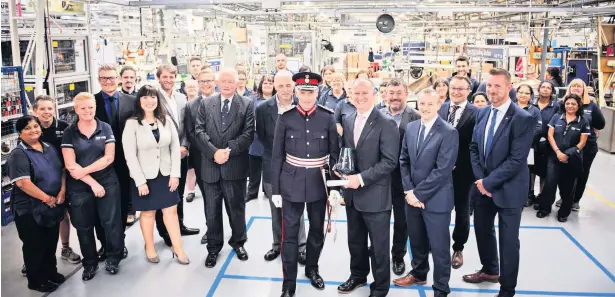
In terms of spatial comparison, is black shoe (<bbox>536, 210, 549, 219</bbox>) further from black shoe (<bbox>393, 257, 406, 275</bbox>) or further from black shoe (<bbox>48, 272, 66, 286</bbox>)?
black shoe (<bbox>48, 272, 66, 286</bbox>)

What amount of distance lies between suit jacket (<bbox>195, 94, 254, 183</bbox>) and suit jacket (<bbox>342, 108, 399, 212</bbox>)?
1.15m

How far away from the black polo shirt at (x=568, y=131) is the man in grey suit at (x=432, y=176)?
9.27 feet

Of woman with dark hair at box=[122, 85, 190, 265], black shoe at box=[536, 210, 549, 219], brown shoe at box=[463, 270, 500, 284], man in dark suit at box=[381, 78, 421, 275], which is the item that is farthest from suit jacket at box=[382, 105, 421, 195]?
black shoe at box=[536, 210, 549, 219]

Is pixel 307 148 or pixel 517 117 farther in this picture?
pixel 307 148

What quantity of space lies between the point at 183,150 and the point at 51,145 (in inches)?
46.0

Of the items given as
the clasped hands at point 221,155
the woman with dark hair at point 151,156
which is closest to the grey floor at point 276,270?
the woman with dark hair at point 151,156

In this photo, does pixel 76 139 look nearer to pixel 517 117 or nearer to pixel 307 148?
pixel 307 148

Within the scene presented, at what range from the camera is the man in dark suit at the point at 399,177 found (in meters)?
4.05

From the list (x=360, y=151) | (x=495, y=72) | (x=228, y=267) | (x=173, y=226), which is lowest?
(x=228, y=267)

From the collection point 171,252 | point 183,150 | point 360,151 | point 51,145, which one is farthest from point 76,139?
point 360,151

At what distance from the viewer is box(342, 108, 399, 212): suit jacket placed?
3475 millimetres

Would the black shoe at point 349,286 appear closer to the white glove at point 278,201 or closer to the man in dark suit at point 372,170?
the man in dark suit at point 372,170

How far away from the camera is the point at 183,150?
4637 millimetres

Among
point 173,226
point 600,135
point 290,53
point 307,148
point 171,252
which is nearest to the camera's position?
point 307,148
